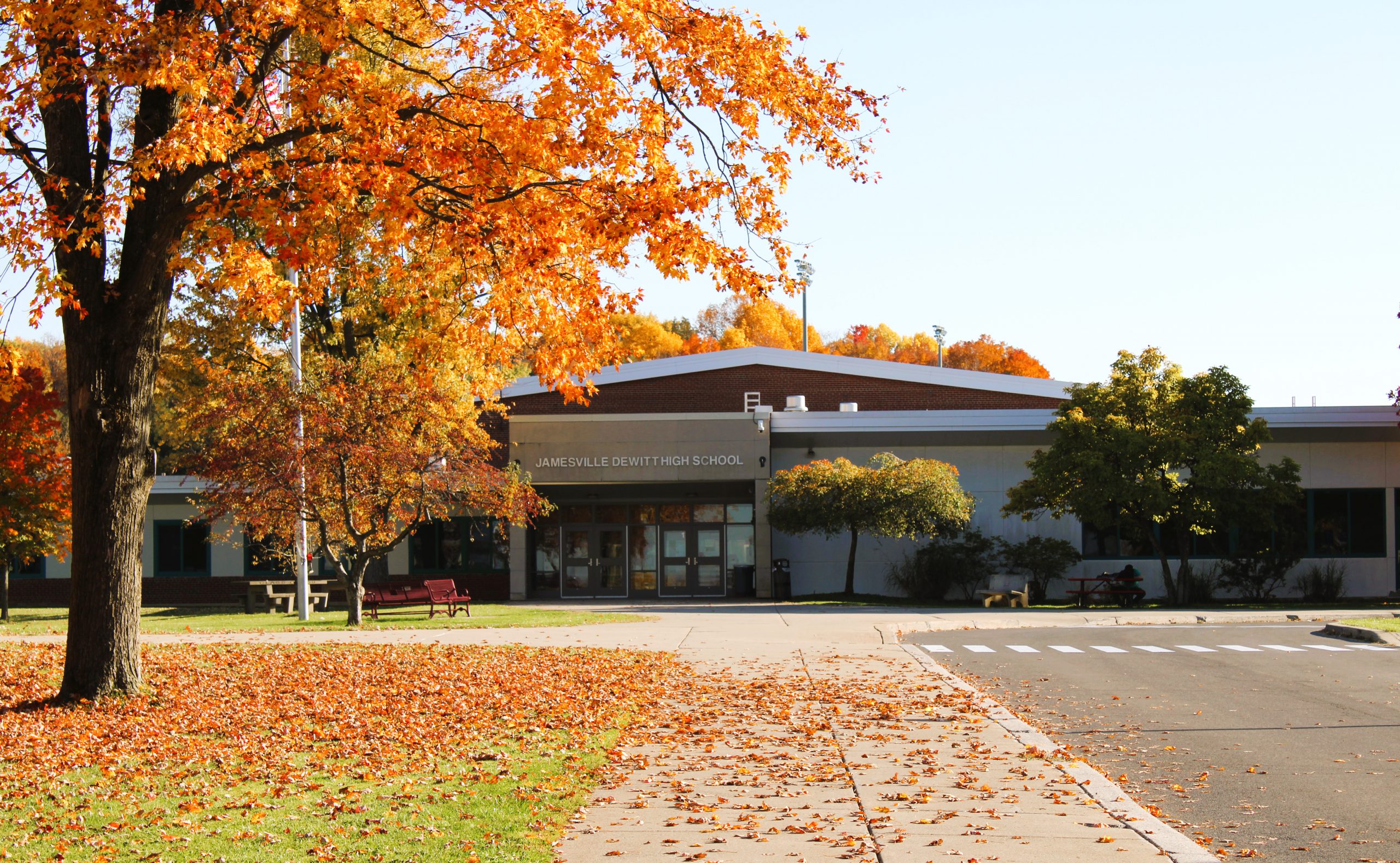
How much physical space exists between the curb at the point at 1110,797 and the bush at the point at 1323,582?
24.8m

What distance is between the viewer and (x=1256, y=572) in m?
32.9

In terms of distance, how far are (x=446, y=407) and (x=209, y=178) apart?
11.5 m

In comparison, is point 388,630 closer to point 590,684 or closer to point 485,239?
point 590,684

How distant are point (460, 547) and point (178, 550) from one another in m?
8.75

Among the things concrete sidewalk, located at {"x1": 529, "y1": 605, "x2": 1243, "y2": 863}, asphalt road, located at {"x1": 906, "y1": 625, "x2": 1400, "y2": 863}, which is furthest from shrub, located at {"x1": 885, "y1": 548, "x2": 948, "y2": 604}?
concrete sidewalk, located at {"x1": 529, "y1": 605, "x2": 1243, "y2": 863}

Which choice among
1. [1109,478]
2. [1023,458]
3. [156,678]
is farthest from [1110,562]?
[156,678]

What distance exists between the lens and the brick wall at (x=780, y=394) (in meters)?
36.5

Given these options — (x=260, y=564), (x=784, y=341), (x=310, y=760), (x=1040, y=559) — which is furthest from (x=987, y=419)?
(x=784, y=341)

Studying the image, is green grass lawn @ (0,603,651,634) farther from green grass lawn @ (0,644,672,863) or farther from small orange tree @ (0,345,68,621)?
green grass lawn @ (0,644,672,863)

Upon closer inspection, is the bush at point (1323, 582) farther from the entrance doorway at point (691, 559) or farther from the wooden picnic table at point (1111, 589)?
the entrance doorway at point (691, 559)

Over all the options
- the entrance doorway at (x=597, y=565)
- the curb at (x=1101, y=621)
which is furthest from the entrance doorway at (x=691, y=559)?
the curb at (x=1101, y=621)

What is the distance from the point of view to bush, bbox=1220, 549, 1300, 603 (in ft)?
107

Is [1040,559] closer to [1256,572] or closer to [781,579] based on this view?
[1256,572]

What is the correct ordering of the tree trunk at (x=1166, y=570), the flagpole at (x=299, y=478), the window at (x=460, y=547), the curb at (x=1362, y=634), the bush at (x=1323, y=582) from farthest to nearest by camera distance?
1. the window at (x=460, y=547)
2. the bush at (x=1323, y=582)
3. the tree trunk at (x=1166, y=570)
4. the flagpole at (x=299, y=478)
5. the curb at (x=1362, y=634)
